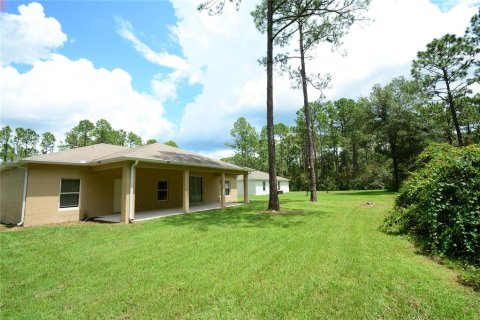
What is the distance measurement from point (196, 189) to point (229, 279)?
1342cm

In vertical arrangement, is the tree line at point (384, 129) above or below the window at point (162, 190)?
above

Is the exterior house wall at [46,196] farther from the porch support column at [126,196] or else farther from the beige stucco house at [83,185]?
the porch support column at [126,196]

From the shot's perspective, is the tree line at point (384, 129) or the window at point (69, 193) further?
the tree line at point (384, 129)

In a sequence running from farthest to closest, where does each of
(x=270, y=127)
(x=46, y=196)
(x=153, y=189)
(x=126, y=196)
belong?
(x=153, y=189) → (x=270, y=127) → (x=46, y=196) → (x=126, y=196)

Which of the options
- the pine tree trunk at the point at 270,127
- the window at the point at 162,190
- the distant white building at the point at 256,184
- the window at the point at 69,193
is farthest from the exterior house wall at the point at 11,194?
the distant white building at the point at 256,184

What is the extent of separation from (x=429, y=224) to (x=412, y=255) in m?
1.42

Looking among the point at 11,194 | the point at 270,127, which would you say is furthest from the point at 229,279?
the point at 11,194

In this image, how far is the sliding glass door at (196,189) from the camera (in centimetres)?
1677

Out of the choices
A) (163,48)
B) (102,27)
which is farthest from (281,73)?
(102,27)

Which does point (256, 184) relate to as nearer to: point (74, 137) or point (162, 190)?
point (162, 190)

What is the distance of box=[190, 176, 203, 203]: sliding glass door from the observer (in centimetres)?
1677

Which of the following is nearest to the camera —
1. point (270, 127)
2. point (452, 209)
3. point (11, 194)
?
point (452, 209)

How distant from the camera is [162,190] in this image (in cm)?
1466

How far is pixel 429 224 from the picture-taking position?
6098 millimetres
